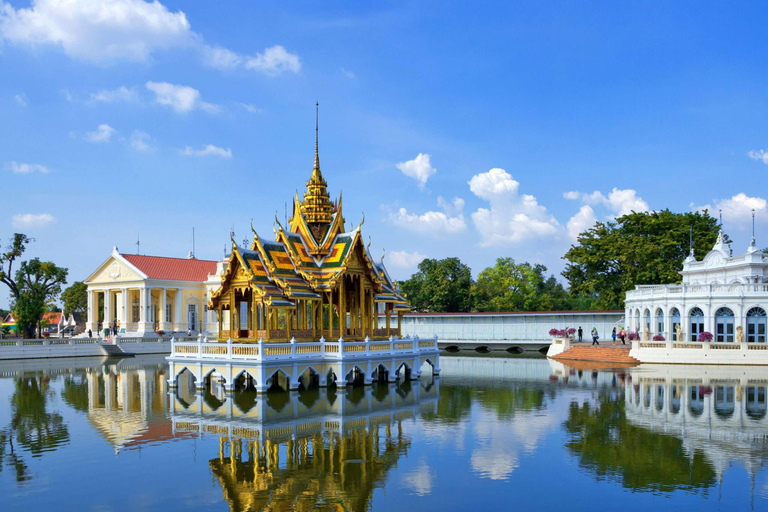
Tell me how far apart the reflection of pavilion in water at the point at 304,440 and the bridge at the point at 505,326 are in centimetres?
2700

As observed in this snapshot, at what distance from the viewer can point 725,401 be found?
824 inches

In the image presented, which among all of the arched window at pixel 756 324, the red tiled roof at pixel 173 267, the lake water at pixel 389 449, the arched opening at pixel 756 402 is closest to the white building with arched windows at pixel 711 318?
the arched window at pixel 756 324

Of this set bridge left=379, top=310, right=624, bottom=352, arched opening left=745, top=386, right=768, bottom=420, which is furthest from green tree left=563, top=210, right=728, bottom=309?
arched opening left=745, top=386, right=768, bottom=420

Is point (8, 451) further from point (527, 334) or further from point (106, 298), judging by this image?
point (106, 298)

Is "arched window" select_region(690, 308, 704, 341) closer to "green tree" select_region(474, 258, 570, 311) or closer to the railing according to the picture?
the railing

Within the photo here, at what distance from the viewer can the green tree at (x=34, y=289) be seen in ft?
161

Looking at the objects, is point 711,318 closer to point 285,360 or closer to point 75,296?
point 285,360

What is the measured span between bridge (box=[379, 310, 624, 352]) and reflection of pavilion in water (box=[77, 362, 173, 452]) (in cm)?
2531

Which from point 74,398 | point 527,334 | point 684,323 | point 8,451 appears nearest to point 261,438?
point 8,451

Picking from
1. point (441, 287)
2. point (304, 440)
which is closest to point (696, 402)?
point (304, 440)

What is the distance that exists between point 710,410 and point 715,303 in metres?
18.7

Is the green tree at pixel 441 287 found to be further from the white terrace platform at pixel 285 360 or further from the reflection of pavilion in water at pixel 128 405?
the white terrace platform at pixel 285 360

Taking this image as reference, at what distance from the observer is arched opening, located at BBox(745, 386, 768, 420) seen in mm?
18391

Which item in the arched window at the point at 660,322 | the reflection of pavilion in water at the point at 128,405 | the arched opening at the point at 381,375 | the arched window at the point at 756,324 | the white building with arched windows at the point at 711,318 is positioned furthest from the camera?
the arched window at the point at 660,322
